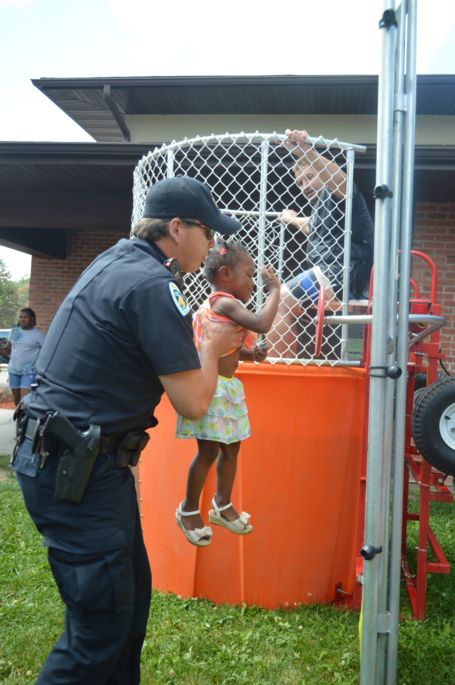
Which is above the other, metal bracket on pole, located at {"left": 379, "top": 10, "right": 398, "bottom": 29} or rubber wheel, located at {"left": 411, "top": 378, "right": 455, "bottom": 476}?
metal bracket on pole, located at {"left": 379, "top": 10, "right": 398, "bottom": 29}

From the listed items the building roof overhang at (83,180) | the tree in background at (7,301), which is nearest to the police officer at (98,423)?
the building roof overhang at (83,180)

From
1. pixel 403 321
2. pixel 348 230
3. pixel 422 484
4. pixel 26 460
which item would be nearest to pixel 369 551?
pixel 403 321

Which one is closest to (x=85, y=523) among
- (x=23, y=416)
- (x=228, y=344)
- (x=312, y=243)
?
(x=23, y=416)

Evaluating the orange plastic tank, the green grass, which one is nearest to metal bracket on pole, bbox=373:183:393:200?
the orange plastic tank

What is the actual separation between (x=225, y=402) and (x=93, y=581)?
3.65 ft

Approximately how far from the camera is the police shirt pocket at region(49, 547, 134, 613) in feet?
6.20

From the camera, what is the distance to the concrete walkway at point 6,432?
8742 millimetres

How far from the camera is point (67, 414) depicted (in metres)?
1.93

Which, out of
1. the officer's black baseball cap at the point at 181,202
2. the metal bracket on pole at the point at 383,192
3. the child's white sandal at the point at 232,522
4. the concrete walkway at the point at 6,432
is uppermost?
the metal bracket on pole at the point at 383,192

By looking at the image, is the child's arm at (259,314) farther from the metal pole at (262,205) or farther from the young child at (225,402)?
the metal pole at (262,205)

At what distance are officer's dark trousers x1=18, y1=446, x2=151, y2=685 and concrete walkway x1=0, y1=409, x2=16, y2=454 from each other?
694cm

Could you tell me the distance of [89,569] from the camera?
6.25 ft

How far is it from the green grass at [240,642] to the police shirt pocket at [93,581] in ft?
4.21

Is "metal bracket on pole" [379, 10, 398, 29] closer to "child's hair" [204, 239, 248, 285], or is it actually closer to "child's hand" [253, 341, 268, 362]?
"child's hair" [204, 239, 248, 285]
